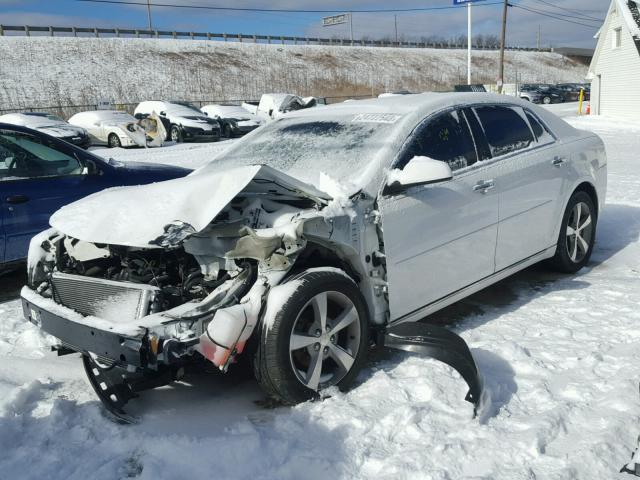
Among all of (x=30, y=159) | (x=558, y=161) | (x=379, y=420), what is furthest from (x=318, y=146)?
(x=30, y=159)

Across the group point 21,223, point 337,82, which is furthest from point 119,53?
point 21,223

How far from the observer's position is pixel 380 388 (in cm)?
334

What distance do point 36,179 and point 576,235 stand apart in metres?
4.84

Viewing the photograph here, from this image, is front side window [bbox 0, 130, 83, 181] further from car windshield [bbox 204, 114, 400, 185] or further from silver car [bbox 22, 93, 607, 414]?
silver car [bbox 22, 93, 607, 414]

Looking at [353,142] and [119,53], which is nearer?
[353,142]

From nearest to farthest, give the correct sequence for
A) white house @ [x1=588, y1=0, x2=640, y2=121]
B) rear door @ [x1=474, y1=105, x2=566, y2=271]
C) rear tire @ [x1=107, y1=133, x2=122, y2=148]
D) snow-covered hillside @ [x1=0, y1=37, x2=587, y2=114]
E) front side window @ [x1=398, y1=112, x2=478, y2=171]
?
front side window @ [x1=398, y1=112, x2=478, y2=171], rear door @ [x1=474, y1=105, x2=566, y2=271], rear tire @ [x1=107, y1=133, x2=122, y2=148], white house @ [x1=588, y1=0, x2=640, y2=121], snow-covered hillside @ [x1=0, y1=37, x2=587, y2=114]

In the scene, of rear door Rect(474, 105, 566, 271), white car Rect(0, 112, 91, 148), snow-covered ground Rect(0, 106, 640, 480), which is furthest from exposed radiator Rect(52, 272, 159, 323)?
white car Rect(0, 112, 91, 148)

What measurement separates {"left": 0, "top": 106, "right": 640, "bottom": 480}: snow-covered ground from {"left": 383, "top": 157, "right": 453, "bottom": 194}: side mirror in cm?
108

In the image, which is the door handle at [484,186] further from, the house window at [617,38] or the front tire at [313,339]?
the house window at [617,38]

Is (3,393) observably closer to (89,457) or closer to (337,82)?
(89,457)

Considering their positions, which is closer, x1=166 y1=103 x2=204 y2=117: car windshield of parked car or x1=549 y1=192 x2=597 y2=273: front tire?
x1=549 y1=192 x2=597 y2=273: front tire

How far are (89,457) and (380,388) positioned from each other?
1.51m

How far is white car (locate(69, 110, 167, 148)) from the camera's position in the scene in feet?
64.1

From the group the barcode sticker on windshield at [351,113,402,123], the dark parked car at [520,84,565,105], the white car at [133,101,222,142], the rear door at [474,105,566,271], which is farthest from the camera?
the dark parked car at [520,84,565,105]
